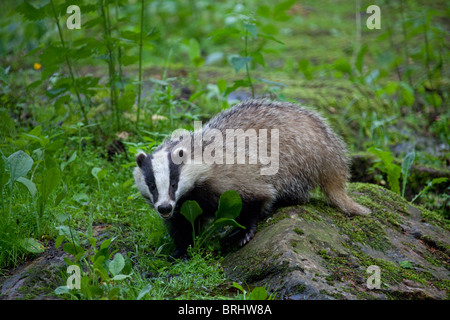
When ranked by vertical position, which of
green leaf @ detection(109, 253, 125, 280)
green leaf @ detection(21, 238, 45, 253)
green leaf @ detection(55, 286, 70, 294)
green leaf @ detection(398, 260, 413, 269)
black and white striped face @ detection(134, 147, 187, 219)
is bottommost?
green leaf @ detection(398, 260, 413, 269)

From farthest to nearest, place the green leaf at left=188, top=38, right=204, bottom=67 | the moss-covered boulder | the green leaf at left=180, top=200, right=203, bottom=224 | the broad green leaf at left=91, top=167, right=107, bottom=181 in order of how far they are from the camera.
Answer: the green leaf at left=188, top=38, right=204, bottom=67
the broad green leaf at left=91, top=167, right=107, bottom=181
the green leaf at left=180, top=200, right=203, bottom=224
the moss-covered boulder

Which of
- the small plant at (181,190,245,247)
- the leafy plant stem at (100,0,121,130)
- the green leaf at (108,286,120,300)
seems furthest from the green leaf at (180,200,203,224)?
the leafy plant stem at (100,0,121,130)

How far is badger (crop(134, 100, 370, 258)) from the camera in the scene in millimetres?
3545

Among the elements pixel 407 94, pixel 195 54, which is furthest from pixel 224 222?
pixel 407 94

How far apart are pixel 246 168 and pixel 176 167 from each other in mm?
600

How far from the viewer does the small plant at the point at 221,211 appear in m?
3.39

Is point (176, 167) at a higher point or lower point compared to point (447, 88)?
higher

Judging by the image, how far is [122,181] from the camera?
474 cm

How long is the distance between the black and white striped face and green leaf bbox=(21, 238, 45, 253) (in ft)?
2.85

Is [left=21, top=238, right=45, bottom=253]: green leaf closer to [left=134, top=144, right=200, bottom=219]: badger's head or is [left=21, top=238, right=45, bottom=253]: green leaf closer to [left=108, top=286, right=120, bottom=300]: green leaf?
[left=134, top=144, right=200, bottom=219]: badger's head

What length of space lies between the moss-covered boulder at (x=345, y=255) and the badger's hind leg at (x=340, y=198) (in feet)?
0.24

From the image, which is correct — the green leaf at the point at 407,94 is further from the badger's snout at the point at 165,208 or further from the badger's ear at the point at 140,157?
the badger's snout at the point at 165,208
